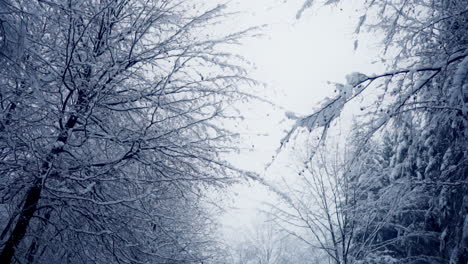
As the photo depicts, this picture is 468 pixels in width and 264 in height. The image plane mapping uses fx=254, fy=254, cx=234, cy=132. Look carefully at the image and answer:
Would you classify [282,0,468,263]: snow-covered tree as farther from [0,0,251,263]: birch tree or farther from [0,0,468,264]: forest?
[0,0,251,263]: birch tree

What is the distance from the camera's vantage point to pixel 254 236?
18.8 meters

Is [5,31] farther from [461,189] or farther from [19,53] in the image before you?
[461,189]

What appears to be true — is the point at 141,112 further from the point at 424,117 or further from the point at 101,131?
the point at 424,117

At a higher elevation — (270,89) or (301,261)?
(270,89)

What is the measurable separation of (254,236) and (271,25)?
17.8 m

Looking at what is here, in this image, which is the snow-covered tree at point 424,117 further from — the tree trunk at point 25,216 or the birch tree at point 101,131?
the tree trunk at point 25,216

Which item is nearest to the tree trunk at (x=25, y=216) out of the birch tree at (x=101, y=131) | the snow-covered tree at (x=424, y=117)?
the birch tree at (x=101, y=131)

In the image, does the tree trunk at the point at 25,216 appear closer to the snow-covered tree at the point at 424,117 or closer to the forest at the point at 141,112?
the forest at the point at 141,112

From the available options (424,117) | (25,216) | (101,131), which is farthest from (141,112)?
(424,117)

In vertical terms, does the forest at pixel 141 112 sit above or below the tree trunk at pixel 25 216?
above

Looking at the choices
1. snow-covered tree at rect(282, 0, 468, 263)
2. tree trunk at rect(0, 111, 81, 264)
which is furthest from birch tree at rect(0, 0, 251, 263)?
snow-covered tree at rect(282, 0, 468, 263)

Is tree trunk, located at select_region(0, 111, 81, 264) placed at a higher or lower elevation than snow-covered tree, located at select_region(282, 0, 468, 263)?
lower

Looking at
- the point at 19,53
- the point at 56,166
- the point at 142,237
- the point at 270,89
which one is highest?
the point at 270,89

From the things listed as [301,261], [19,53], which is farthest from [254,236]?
[19,53]
